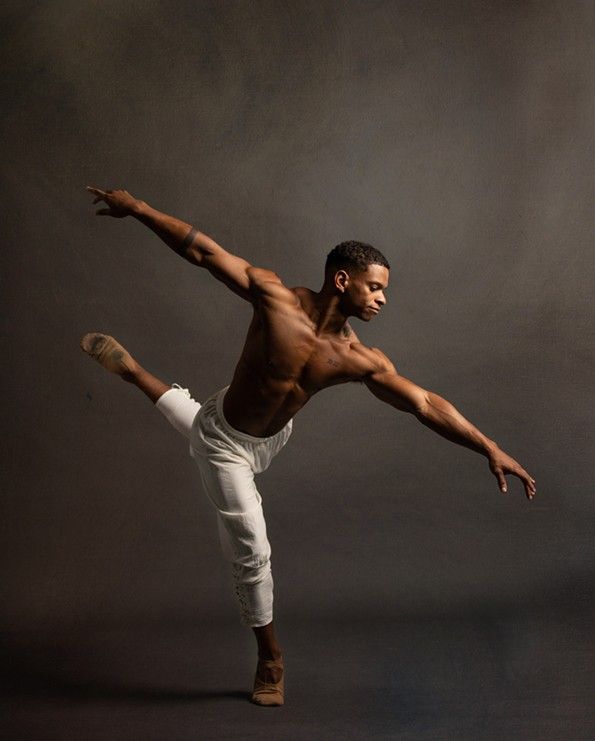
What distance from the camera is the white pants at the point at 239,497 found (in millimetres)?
4039

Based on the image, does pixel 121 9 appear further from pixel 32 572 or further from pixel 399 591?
pixel 399 591

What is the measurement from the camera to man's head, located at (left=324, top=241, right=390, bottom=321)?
12.5ft

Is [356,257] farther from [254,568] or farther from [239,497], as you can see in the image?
[254,568]

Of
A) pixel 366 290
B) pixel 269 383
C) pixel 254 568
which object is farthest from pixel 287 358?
pixel 254 568

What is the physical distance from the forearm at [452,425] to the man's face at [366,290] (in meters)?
0.42

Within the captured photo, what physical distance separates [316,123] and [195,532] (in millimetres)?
2290

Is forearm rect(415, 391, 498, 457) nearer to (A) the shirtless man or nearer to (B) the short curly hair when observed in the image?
(A) the shirtless man

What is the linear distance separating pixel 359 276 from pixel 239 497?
0.98 metres

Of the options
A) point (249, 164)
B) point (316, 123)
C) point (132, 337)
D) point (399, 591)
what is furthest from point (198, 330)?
point (399, 591)

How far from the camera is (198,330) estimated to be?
218 inches

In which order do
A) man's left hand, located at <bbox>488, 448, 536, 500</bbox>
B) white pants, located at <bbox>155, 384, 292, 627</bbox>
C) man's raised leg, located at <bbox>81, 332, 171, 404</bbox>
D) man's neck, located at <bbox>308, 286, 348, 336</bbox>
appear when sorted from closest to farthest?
man's left hand, located at <bbox>488, 448, 536, 500</bbox>, man's neck, located at <bbox>308, 286, 348, 336</bbox>, white pants, located at <bbox>155, 384, 292, 627</bbox>, man's raised leg, located at <bbox>81, 332, 171, 404</bbox>

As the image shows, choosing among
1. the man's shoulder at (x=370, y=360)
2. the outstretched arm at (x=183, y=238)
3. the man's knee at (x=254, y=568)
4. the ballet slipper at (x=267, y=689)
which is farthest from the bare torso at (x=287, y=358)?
the ballet slipper at (x=267, y=689)

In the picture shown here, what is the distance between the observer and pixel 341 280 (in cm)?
382

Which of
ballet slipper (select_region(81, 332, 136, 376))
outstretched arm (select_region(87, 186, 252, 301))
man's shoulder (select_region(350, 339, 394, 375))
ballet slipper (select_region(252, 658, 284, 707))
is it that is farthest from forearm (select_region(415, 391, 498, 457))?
ballet slipper (select_region(81, 332, 136, 376))
